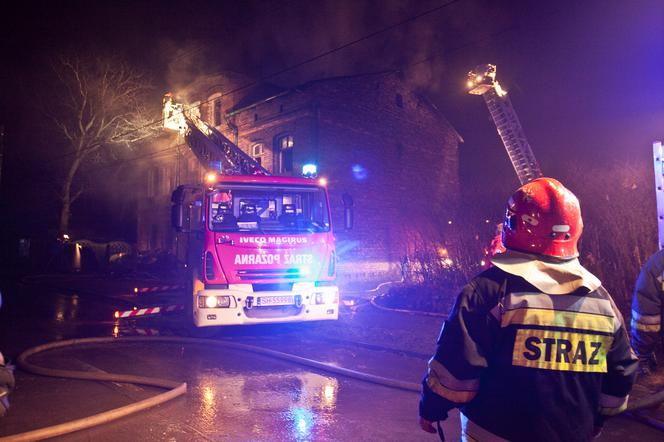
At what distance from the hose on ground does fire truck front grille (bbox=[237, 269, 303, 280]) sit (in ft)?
3.37

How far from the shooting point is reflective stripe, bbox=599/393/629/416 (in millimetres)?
1886

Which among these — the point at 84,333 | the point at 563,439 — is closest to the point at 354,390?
the point at 563,439

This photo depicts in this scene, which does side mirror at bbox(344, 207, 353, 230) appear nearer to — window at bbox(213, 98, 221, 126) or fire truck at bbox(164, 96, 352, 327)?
fire truck at bbox(164, 96, 352, 327)

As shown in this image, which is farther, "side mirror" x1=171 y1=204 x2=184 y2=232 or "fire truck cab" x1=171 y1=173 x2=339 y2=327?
"side mirror" x1=171 y1=204 x2=184 y2=232

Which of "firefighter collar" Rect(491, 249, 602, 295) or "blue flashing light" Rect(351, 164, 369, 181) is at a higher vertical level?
"blue flashing light" Rect(351, 164, 369, 181)

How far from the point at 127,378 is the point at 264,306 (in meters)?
2.65

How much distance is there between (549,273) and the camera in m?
1.81

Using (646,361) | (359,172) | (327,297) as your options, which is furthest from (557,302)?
(359,172)

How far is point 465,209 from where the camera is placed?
11.6 m

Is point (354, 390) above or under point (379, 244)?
under

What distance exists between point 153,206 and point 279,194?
24.7 meters

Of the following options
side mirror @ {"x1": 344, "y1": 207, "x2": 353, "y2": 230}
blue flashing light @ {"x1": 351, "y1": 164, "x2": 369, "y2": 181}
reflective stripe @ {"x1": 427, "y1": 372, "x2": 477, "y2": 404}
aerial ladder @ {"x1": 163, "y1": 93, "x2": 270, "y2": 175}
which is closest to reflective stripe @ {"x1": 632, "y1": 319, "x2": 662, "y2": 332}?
reflective stripe @ {"x1": 427, "y1": 372, "x2": 477, "y2": 404}

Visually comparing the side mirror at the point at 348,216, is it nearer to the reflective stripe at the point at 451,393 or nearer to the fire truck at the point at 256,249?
the fire truck at the point at 256,249

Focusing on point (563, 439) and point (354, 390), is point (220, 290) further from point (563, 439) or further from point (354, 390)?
point (563, 439)
